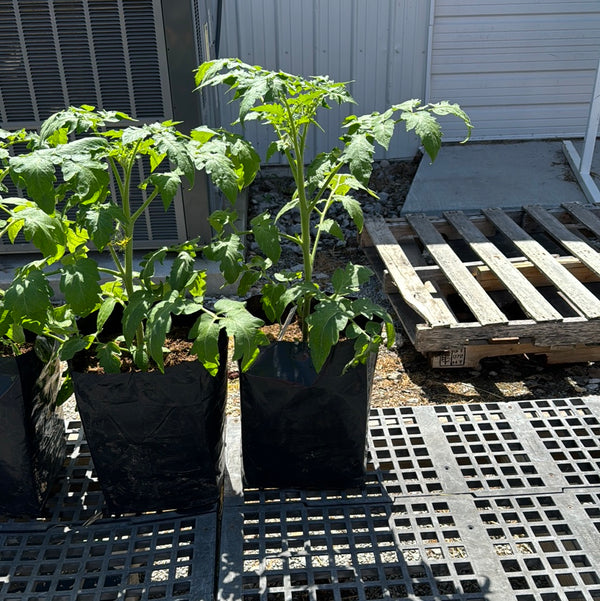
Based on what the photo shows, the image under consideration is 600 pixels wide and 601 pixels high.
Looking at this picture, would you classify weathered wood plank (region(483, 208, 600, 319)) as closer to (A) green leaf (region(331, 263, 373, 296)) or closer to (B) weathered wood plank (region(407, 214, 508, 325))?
(B) weathered wood plank (region(407, 214, 508, 325))

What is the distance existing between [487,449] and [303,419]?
2.43ft

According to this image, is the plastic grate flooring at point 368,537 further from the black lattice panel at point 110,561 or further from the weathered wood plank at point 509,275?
the weathered wood plank at point 509,275

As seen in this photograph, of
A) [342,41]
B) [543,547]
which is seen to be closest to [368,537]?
[543,547]

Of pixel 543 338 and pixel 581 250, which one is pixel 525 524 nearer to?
pixel 543 338

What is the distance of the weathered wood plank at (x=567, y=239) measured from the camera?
4020mm

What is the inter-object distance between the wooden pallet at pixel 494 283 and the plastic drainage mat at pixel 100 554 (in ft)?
5.63

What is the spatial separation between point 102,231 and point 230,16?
16.6 ft

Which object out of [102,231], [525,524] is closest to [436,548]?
[525,524]

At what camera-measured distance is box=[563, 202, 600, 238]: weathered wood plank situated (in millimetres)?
4617

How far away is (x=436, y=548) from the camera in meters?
1.99

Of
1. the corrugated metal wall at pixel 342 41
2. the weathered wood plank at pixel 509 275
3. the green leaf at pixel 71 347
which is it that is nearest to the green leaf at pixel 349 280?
the green leaf at pixel 71 347

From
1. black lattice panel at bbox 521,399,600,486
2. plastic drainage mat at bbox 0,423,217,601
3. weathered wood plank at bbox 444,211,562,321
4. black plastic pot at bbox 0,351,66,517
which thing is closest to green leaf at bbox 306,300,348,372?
plastic drainage mat at bbox 0,423,217,601

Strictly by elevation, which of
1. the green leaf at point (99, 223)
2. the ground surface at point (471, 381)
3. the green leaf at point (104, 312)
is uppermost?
the green leaf at point (99, 223)

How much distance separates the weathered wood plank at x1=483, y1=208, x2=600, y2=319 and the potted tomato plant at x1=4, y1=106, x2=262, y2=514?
2.15 meters
